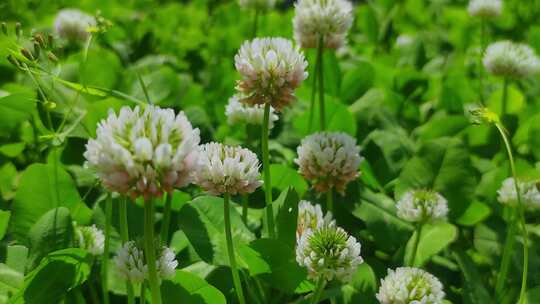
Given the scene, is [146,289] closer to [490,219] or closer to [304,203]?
[304,203]

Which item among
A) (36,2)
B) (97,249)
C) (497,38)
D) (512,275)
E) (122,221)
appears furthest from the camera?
(497,38)

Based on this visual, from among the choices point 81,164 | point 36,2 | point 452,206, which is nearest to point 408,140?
point 452,206

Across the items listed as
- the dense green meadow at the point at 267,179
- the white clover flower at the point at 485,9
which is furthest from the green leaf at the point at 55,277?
the white clover flower at the point at 485,9

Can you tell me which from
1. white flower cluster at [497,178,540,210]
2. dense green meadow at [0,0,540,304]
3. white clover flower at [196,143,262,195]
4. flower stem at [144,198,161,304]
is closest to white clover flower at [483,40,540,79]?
dense green meadow at [0,0,540,304]

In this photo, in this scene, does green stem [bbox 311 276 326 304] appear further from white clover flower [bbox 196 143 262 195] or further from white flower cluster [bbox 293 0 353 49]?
white flower cluster [bbox 293 0 353 49]

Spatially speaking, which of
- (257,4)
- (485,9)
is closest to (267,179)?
(257,4)

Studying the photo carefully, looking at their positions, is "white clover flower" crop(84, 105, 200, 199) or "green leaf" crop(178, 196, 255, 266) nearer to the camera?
"white clover flower" crop(84, 105, 200, 199)

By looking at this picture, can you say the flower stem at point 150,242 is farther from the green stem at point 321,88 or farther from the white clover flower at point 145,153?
the green stem at point 321,88
